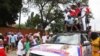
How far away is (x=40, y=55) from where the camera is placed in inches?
489

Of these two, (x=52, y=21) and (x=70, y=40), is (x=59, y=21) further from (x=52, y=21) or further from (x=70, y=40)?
(x=70, y=40)

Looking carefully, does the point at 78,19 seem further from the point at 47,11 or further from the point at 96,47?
the point at 47,11

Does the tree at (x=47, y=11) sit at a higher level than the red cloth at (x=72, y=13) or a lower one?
higher

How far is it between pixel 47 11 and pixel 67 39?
1898 inches

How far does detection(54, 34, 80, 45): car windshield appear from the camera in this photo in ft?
43.3

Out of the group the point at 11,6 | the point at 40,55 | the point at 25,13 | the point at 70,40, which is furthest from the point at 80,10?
the point at 25,13

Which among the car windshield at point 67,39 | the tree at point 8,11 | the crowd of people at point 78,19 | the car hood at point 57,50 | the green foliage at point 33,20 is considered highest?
the green foliage at point 33,20

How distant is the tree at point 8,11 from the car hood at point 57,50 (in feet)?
93.6

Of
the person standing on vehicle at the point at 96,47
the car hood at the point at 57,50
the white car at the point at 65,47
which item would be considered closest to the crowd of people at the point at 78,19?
the white car at the point at 65,47

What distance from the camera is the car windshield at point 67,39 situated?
43.3 ft

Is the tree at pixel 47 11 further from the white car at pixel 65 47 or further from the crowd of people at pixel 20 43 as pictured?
the white car at pixel 65 47

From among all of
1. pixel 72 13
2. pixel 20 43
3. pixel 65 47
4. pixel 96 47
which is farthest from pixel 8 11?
pixel 65 47

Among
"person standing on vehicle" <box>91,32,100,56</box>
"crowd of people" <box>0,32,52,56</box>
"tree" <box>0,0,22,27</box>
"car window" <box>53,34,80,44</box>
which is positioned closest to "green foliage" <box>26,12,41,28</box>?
"tree" <box>0,0,22,27</box>

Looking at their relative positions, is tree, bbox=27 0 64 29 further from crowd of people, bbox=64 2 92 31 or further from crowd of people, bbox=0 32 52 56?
crowd of people, bbox=64 2 92 31
